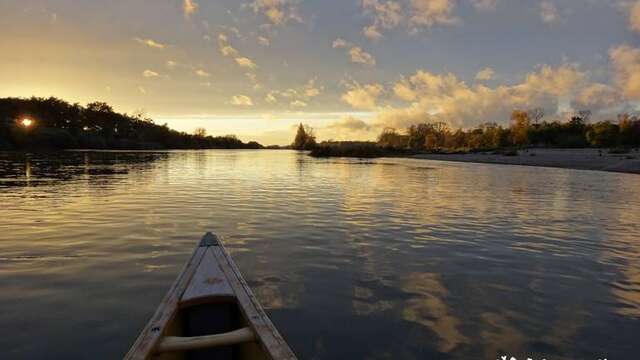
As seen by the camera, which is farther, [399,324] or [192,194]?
[192,194]

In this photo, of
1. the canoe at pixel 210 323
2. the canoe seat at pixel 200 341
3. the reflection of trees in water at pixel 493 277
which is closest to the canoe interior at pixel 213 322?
the canoe at pixel 210 323

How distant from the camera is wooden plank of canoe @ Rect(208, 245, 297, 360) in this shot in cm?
502

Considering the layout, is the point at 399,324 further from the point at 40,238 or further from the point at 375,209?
the point at 375,209

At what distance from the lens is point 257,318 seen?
5.94 m

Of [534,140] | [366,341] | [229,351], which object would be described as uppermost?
[534,140]

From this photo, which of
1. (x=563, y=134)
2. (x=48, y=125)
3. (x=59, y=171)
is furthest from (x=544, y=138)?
(x=48, y=125)

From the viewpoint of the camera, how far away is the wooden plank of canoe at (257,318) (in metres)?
5.02

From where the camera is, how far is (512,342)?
24.3 feet

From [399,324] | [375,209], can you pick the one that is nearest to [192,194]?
[375,209]

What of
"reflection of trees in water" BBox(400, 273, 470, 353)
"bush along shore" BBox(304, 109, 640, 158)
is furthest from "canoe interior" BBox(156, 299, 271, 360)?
"bush along shore" BBox(304, 109, 640, 158)

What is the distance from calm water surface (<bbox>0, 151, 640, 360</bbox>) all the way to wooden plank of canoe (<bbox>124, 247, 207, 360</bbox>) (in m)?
1.35

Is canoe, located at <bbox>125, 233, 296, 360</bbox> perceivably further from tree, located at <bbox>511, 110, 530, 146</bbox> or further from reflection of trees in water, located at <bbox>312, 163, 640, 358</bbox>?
tree, located at <bbox>511, 110, 530, 146</bbox>

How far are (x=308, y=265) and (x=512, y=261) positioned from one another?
6331mm

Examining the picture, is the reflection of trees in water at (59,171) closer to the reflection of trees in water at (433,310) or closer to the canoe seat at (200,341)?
the reflection of trees in water at (433,310)
